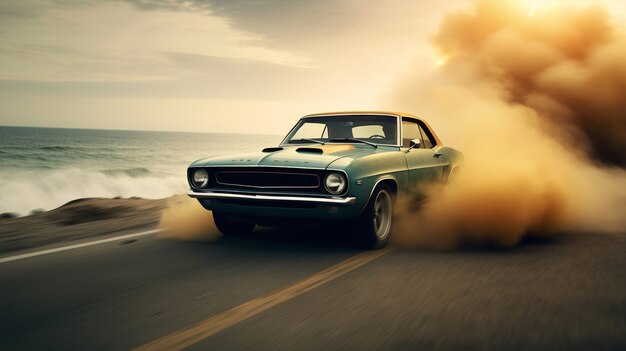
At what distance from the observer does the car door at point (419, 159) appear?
6348 mm

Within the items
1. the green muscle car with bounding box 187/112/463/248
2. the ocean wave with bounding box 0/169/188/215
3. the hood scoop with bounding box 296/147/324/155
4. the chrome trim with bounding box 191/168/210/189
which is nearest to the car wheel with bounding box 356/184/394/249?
the green muscle car with bounding box 187/112/463/248

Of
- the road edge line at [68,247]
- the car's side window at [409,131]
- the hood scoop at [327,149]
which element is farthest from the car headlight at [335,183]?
the road edge line at [68,247]

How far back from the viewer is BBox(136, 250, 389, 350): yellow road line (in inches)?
115

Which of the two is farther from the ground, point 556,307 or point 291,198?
point 291,198

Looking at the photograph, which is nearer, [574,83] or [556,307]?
[556,307]

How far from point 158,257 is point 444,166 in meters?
3.83

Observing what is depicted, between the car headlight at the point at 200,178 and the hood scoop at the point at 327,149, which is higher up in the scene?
the hood scoop at the point at 327,149

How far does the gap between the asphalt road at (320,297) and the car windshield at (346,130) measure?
57.9 inches

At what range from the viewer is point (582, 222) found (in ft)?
24.0

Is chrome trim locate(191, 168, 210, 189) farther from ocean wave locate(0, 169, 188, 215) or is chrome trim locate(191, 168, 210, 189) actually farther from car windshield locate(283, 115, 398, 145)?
ocean wave locate(0, 169, 188, 215)

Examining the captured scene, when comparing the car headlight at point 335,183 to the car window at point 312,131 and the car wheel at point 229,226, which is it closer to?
the car wheel at point 229,226

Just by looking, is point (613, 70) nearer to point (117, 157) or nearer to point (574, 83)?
point (574, 83)

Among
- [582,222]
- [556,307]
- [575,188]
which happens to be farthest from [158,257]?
[575,188]

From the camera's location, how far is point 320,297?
12.5 feet
